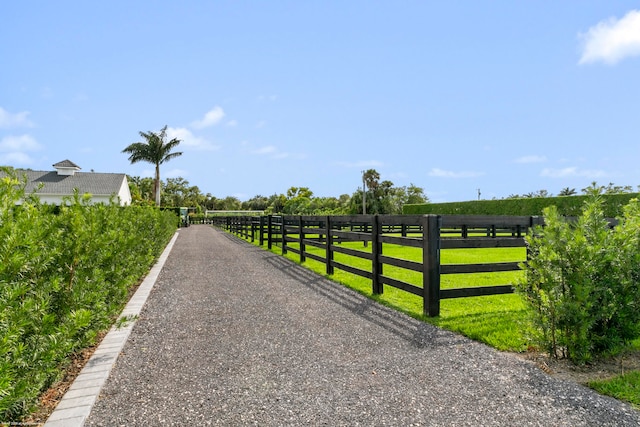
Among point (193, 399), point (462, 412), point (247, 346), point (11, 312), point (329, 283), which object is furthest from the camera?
point (329, 283)

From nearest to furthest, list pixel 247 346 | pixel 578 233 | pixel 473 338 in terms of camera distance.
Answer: pixel 578 233 < pixel 247 346 < pixel 473 338

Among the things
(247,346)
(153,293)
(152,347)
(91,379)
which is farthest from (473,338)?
(153,293)

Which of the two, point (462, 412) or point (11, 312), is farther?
point (462, 412)

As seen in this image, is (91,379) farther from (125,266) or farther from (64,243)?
(125,266)

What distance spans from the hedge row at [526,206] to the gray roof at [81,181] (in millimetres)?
32478

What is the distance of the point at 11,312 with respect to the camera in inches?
84.6

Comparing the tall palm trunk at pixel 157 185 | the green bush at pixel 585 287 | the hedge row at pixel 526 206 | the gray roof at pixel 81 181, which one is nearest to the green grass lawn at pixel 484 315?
the green bush at pixel 585 287

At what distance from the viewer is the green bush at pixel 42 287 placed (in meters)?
2.19

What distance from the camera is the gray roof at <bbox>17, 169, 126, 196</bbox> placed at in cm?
4009

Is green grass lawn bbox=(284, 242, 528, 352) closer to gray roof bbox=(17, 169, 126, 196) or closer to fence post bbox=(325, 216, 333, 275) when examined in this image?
fence post bbox=(325, 216, 333, 275)

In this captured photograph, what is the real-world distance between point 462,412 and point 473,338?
5.79 ft

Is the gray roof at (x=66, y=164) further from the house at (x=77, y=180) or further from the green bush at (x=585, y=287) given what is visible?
the green bush at (x=585, y=287)

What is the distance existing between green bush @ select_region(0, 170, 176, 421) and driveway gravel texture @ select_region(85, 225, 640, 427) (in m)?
0.49

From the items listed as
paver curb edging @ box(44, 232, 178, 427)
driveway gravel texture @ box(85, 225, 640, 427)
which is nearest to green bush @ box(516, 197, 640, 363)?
driveway gravel texture @ box(85, 225, 640, 427)
